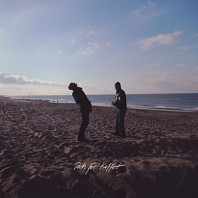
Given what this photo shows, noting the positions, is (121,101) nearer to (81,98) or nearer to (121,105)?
(121,105)

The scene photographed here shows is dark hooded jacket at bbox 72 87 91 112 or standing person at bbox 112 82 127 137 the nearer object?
dark hooded jacket at bbox 72 87 91 112

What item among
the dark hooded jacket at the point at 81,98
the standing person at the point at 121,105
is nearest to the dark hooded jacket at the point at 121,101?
the standing person at the point at 121,105

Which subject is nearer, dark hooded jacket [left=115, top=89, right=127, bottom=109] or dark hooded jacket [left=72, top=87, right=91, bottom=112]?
dark hooded jacket [left=72, top=87, right=91, bottom=112]

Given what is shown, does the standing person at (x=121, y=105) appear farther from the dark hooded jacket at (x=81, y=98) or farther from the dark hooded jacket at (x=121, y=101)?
the dark hooded jacket at (x=81, y=98)

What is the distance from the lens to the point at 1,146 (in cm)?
649

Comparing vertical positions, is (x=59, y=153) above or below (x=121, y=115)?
below

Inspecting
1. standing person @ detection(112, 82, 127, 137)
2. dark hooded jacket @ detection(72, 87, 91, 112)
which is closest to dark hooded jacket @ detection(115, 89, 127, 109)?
standing person @ detection(112, 82, 127, 137)

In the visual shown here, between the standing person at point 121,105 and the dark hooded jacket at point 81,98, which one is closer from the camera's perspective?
the dark hooded jacket at point 81,98

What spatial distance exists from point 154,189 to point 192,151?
3184 mm

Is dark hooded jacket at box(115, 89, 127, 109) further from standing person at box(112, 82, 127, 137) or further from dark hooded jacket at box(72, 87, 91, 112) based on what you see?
dark hooded jacket at box(72, 87, 91, 112)

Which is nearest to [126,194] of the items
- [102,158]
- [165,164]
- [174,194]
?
[174,194]

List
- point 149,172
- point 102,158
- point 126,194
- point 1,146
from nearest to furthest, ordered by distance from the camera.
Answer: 1. point 126,194
2. point 149,172
3. point 102,158
4. point 1,146

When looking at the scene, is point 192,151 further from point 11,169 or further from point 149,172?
point 11,169

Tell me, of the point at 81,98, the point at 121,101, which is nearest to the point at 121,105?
the point at 121,101
